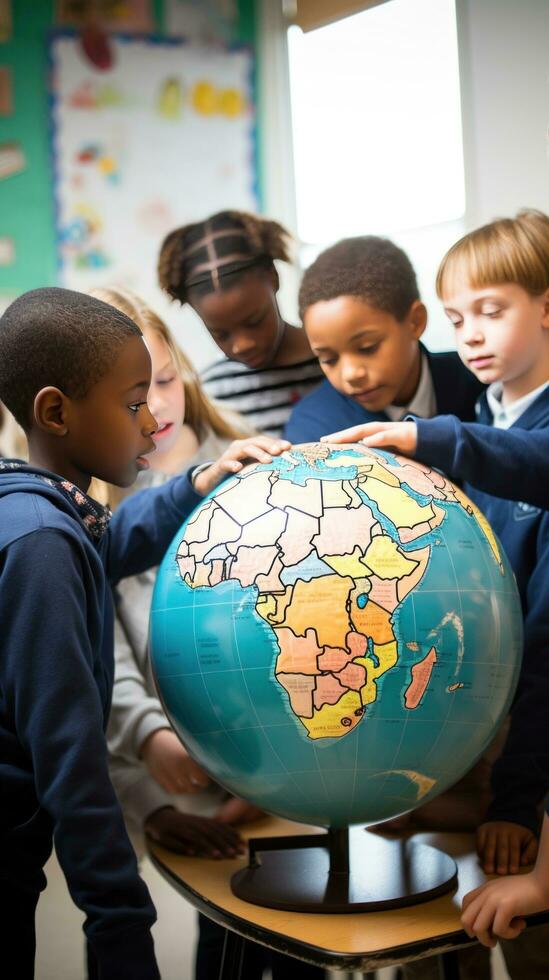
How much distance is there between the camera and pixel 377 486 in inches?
47.9

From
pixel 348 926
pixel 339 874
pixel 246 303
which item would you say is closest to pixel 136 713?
pixel 339 874

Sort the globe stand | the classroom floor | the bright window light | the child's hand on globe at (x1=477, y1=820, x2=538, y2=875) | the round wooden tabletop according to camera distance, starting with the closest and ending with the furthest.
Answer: the round wooden tabletop → the globe stand → the child's hand on globe at (x1=477, y1=820, x2=538, y2=875) → the bright window light → the classroom floor

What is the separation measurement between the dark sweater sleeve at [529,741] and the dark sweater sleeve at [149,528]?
0.54 m

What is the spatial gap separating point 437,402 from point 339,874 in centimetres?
78

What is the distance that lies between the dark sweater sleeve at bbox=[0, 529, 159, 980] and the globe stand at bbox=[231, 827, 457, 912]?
19cm

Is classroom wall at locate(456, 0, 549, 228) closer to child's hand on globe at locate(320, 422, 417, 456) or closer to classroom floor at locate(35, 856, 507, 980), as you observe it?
child's hand on globe at locate(320, 422, 417, 456)

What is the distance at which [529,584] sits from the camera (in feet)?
A: 4.91

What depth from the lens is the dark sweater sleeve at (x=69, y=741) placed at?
1.11 metres

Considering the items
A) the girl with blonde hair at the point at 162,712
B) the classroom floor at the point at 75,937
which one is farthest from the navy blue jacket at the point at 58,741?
the classroom floor at the point at 75,937

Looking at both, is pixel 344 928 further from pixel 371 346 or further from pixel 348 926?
pixel 371 346

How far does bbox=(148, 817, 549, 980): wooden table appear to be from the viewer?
110 cm

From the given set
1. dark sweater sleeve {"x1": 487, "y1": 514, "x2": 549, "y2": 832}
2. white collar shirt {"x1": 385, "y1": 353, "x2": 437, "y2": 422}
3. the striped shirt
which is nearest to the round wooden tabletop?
dark sweater sleeve {"x1": 487, "y1": 514, "x2": 549, "y2": 832}

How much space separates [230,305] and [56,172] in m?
0.59

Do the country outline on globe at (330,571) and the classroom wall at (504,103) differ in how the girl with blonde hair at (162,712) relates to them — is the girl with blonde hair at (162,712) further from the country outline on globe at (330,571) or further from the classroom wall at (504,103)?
the classroom wall at (504,103)
